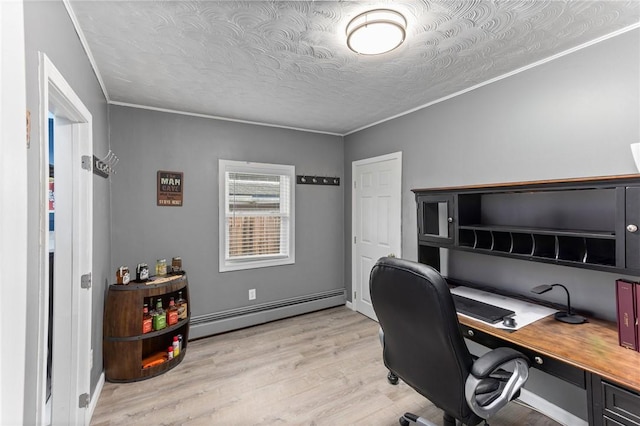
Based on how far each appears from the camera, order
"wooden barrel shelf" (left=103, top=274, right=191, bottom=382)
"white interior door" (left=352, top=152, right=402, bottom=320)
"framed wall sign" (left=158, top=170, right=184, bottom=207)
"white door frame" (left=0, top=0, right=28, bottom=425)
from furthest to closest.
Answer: "white interior door" (left=352, top=152, right=402, bottom=320) → "framed wall sign" (left=158, top=170, right=184, bottom=207) → "wooden barrel shelf" (left=103, top=274, right=191, bottom=382) → "white door frame" (left=0, top=0, right=28, bottom=425)

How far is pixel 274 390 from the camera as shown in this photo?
2373 millimetres

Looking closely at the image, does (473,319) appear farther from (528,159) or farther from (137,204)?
(137,204)

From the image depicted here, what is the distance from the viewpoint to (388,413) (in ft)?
6.86

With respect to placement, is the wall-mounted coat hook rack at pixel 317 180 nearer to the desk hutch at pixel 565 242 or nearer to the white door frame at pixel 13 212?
the desk hutch at pixel 565 242

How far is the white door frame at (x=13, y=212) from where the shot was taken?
0.81 m

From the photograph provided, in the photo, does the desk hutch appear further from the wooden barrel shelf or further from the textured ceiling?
the wooden barrel shelf

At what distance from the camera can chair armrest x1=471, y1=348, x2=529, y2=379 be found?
1.33 m

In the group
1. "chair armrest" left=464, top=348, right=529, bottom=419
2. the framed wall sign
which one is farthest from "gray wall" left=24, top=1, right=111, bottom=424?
"chair armrest" left=464, top=348, right=529, bottom=419

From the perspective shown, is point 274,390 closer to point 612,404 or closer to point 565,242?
point 612,404

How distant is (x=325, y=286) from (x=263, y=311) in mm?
921

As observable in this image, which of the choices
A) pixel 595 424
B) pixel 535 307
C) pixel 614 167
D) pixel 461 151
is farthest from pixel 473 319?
pixel 461 151

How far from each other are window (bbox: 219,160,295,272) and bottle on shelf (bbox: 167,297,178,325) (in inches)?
28.4

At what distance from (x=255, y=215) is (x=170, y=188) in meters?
0.97

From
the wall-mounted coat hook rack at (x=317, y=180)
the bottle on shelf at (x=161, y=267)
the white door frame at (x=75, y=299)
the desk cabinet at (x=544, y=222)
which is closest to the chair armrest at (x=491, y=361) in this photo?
the desk cabinet at (x=544, y=222)
